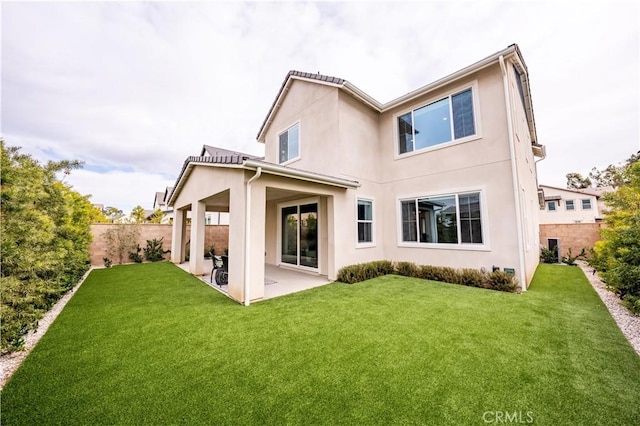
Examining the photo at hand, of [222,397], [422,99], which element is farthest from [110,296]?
[422,99]

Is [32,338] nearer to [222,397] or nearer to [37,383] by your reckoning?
[37,383]

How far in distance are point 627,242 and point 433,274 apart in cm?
446

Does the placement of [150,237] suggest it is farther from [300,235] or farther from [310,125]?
[310,125]

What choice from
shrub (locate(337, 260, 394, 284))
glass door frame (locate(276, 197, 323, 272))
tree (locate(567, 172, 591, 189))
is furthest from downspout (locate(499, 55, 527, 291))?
tree (locate(567, 172, 591, 189))

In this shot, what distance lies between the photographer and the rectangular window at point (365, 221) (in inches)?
378

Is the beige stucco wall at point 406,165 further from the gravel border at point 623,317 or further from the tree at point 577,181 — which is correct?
the tree at point 577,181

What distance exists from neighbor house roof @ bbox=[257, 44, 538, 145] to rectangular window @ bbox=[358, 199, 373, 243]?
165 inches

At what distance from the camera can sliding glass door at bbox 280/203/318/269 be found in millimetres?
10102

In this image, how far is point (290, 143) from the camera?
1195 centimetres

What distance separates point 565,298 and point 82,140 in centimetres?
2316

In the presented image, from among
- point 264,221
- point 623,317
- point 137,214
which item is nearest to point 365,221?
point 264,221

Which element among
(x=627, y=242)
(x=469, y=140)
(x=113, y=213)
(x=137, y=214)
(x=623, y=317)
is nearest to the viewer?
(x=623, y=317)

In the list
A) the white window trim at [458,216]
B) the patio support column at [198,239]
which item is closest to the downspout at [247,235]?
the patio support column at [198,239]
